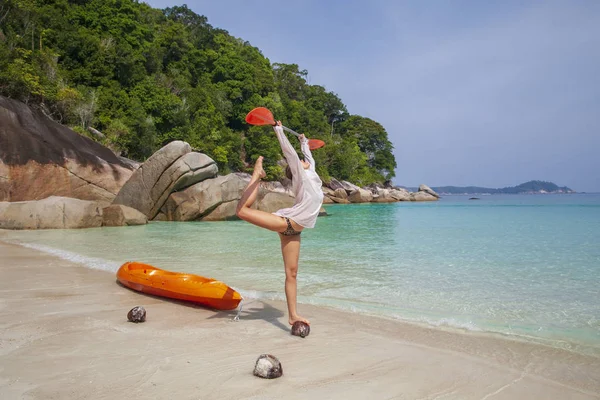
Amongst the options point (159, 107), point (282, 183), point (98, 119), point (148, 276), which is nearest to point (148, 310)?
point (148, 276)

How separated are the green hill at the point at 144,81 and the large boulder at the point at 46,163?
211 inches

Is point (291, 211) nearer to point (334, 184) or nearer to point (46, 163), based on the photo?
point (46, 163)

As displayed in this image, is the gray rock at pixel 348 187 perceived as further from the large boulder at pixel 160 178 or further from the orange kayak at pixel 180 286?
the orange kayak at pixel 180 286

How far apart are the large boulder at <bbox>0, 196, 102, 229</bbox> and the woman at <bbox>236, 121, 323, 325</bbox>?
1464 cm

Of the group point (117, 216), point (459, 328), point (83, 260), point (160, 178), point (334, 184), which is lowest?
point (83, 260)

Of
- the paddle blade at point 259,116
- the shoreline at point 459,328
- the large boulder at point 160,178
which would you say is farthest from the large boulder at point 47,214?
the paddle blade at point 259,116

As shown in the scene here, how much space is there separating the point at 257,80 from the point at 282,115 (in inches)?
240

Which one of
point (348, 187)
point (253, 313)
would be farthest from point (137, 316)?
point (348, 187)

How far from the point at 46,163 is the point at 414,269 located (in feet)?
60.1

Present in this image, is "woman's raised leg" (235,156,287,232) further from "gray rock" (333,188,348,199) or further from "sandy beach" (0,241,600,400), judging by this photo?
"gray rock" (333,188,348,199)

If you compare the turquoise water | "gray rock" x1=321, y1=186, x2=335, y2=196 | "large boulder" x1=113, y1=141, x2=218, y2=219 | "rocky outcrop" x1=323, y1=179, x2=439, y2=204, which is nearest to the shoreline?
the turquoise water

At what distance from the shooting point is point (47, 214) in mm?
15992

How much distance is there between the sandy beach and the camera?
2861 millimetres

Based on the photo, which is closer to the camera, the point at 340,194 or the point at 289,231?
the point at 289,231
